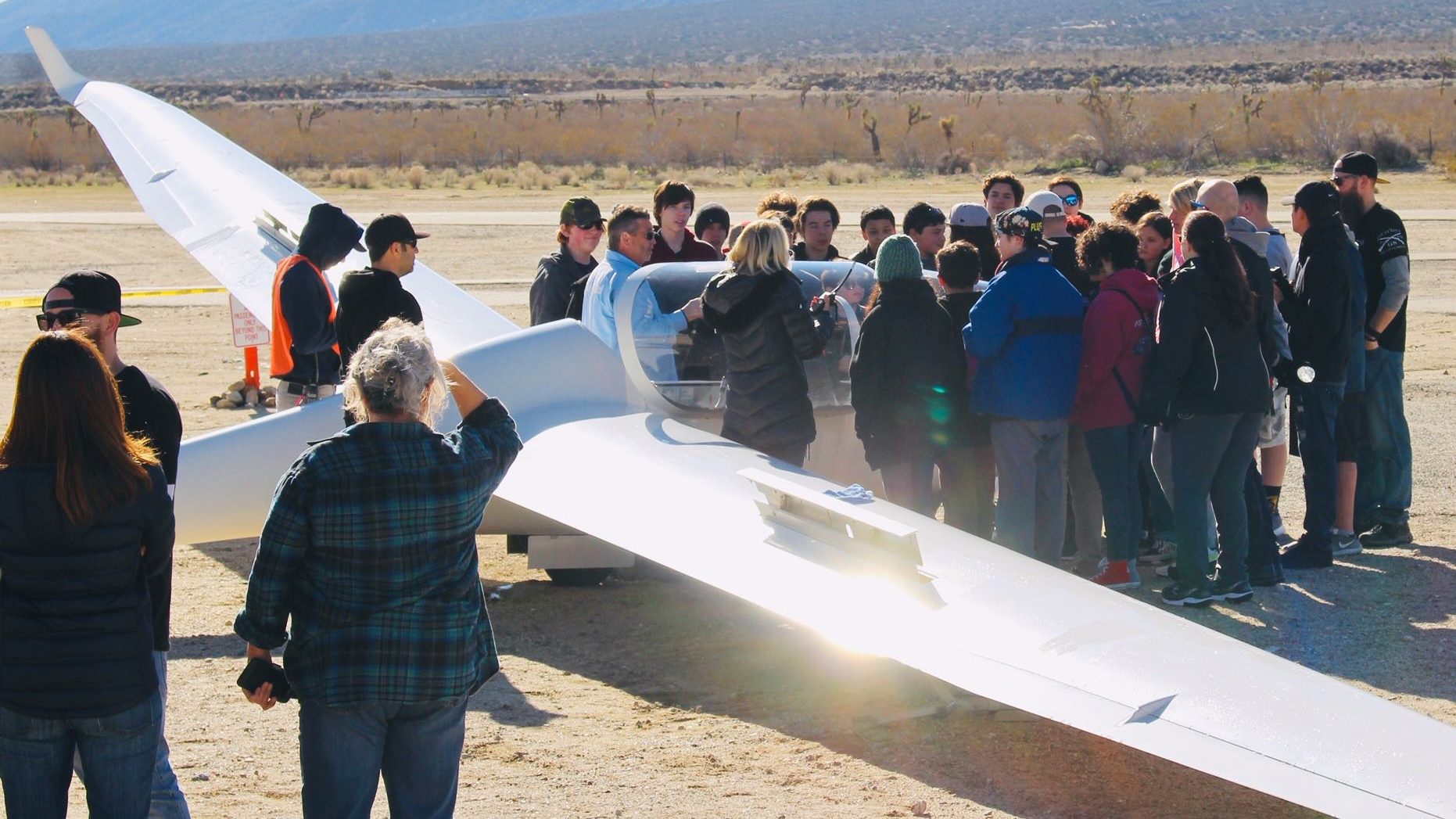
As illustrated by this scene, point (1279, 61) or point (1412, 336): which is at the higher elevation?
point (1279, 61)

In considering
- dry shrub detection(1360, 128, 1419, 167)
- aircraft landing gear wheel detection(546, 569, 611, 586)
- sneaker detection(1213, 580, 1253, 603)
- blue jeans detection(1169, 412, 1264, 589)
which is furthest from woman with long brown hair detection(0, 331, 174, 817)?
dry shrub detection(1360, 128, 1419, 167)

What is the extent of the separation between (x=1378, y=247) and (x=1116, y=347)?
2.13 m

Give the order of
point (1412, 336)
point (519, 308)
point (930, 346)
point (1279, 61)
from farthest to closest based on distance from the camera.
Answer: point (1279, 61), point (519, 308), point (1412, 336), point (930, 346)

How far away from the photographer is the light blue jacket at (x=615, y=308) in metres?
7.65

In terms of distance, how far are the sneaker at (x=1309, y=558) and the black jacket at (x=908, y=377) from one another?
233 centimetres

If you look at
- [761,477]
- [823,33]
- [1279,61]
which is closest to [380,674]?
[761,477]

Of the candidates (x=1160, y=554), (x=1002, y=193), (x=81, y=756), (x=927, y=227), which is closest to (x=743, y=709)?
(x=81, y=756)

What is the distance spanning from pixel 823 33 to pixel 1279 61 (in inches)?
3368

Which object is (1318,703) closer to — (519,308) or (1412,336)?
(1412,336)

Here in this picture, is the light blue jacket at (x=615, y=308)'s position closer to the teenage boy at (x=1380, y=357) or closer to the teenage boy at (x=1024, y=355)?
the teenage boy at (x=1024, y=355)

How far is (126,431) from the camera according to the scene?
4.00m

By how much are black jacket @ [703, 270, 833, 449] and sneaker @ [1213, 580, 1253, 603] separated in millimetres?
2219

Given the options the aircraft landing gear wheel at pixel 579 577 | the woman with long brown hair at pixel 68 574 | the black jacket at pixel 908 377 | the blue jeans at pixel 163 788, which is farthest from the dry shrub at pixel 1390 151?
the woman with long brown hair at pixel 68 574

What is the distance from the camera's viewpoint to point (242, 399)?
41.4 feet
